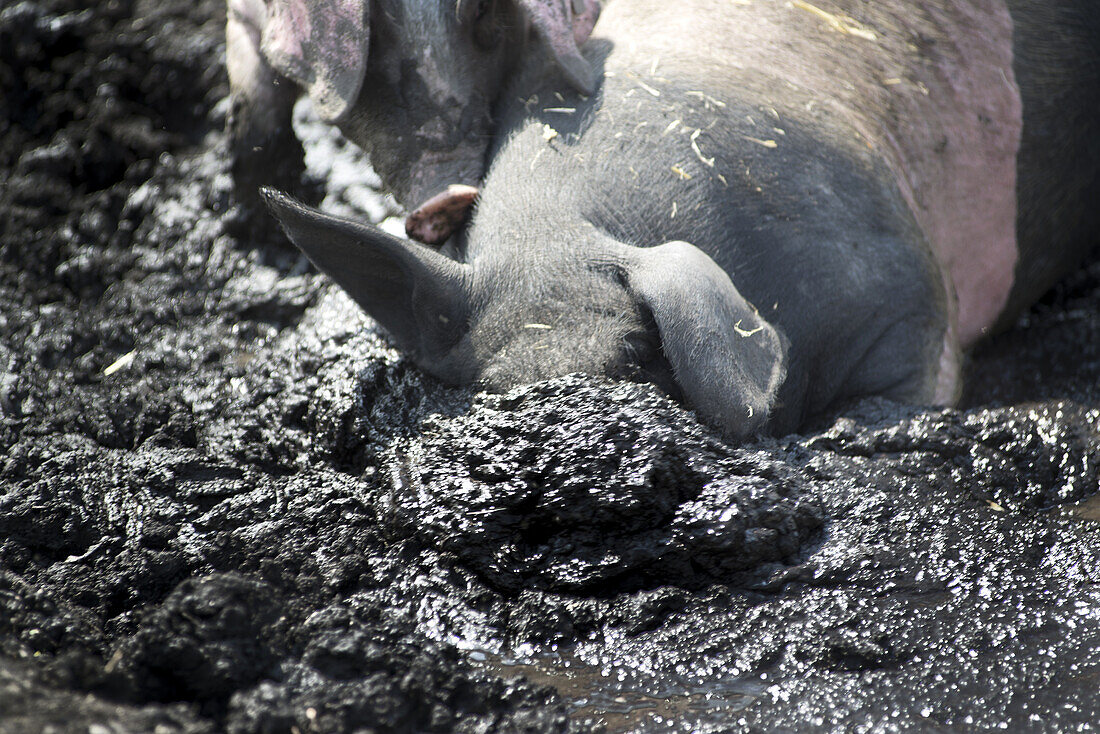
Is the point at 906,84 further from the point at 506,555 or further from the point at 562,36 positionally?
the point at 506,555

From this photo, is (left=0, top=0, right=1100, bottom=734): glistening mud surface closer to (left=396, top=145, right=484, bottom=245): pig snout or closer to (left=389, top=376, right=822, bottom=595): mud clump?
(left=389, top=376, right=822, bottom=595): mud clump

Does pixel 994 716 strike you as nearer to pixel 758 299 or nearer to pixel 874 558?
pixel 874 558

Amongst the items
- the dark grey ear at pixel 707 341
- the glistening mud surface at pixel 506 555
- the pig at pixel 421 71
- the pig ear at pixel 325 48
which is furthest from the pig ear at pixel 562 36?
the glistening mud surface at pixel 506 555

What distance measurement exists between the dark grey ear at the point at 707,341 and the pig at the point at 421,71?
1.91ft

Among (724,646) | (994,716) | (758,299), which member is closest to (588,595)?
(724,646)

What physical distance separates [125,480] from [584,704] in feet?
4.26

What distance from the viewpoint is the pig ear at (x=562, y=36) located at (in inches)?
105

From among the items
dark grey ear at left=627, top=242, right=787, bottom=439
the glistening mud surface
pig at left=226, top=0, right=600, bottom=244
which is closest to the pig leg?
pig at left=226, top=0, right=600, bottom=244

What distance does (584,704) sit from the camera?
180 cm

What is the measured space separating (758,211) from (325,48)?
114 cm

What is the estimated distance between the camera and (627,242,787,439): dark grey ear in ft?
7.37

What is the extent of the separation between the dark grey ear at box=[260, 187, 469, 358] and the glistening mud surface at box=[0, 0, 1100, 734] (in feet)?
0.52

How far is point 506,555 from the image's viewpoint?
82.5 inches

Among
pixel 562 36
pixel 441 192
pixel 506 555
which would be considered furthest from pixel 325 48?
pixel 506 555
